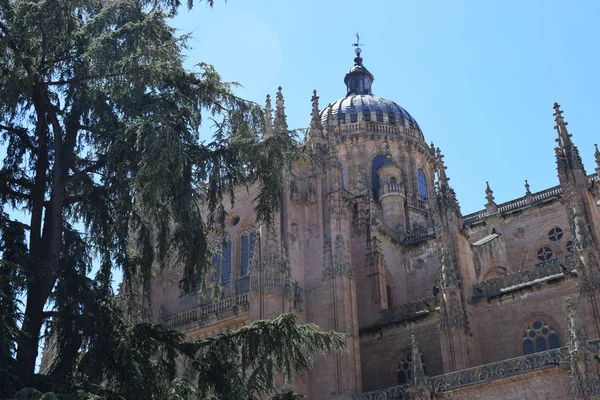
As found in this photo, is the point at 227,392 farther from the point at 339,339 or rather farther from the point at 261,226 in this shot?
the point at 261,226

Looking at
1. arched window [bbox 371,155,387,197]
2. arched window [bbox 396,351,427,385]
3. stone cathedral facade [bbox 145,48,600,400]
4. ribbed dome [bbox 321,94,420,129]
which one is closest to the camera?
stone cathedral facade [bbox 145,48,600,400]

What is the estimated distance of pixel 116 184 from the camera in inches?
532

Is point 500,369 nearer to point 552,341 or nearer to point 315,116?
point 552,341

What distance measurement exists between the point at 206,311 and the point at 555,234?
602 inches

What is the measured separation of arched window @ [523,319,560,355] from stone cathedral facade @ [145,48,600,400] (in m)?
0.04

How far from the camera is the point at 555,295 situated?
2514 centimetres

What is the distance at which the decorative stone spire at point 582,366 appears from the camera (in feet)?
63.5

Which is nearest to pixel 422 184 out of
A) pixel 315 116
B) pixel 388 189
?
pixel 388 189

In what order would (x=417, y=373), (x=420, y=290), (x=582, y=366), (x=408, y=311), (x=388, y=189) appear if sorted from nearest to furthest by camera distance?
1. (x=582, y=366)
2. (x=417, y=373)
3. (x=408, y=311)
4. (x=420, y=290)
5. (x=388, y=189)

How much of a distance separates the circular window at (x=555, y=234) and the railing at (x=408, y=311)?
8085 mm

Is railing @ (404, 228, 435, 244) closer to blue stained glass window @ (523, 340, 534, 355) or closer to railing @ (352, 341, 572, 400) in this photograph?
blue stained glass window @ (523, 340, 534, 355)

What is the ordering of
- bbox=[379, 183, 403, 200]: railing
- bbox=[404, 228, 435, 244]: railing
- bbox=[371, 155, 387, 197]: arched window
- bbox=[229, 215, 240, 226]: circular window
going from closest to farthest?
bbox=[229, 215, 240, 226]: circular window
bbox=[404, 228, 435, 244]: railing
bbox=[379, 183, 403, 200]: railing
bbox=[371, 155, 387, 197]: arched window


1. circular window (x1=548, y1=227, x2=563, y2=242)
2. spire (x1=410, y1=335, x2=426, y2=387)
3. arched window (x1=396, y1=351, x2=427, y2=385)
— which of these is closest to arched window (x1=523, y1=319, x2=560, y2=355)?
arched window (x1=396, y1=351, x2=427, y2=385)

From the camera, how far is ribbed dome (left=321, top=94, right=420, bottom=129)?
45406 mm
